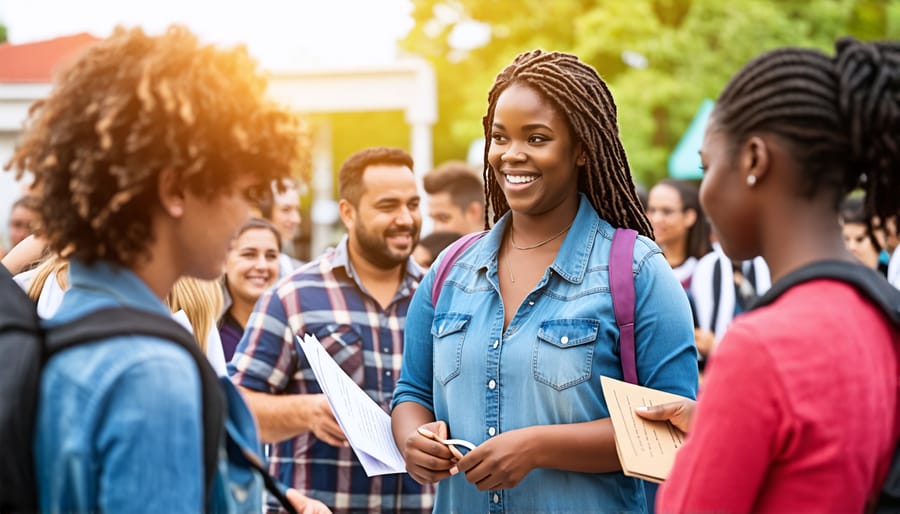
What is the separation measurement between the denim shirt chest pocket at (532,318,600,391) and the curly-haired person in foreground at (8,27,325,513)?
41.6 inches

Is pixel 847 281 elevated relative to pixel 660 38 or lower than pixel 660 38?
lower

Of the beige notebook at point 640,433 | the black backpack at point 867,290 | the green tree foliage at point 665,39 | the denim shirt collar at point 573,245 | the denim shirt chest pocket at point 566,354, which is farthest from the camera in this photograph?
the green tree foliage at point 665,39

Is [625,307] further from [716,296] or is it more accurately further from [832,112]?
[716,296]

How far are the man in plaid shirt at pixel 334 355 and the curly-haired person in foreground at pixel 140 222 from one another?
2220 mm

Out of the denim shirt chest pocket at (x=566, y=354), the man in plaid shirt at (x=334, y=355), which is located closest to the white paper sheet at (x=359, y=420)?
the denim shirt chest pocket at (x=566, y=354)

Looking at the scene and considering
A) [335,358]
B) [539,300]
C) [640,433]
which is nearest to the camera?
[640,433]

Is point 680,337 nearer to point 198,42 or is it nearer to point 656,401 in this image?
point 656,401

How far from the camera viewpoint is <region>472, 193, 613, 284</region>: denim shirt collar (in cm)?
294

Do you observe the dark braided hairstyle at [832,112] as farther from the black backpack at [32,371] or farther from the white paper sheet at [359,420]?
the white paper sheet at [359,420]

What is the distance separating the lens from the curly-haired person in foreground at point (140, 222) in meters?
1.63

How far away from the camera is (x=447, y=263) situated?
3.26 meters

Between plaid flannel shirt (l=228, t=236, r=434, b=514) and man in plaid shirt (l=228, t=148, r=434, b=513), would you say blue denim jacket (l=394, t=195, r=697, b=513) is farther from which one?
plaid flannel shirt (l=228, t=236, r=434, b=514)

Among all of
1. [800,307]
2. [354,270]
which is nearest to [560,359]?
[800,307]

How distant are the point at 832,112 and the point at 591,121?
1.22m
